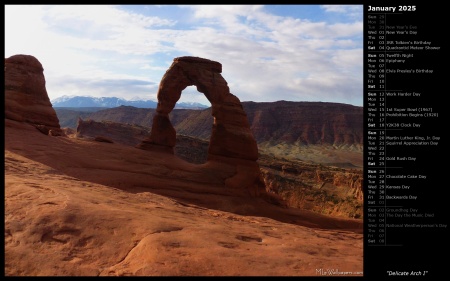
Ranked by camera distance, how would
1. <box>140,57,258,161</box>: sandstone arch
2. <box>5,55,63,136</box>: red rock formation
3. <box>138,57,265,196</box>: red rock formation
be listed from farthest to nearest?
<box>140,57,258,161</box>: sandstone arch
<box>138,57,265,196</box>: red rock formation
<box>5,55,63,136</box>: red rock formation

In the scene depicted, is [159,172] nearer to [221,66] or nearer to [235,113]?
[235,113]

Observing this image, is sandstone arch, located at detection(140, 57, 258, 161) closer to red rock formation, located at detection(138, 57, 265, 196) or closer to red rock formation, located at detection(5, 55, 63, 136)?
red rock formation, located at detection(138, 57, 265, 196)

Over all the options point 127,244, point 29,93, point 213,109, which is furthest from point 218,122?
point 127,244

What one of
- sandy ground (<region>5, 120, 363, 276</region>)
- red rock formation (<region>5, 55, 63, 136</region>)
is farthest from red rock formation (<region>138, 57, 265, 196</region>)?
sandy ground (<region>5, 120, 363, 276</region>)

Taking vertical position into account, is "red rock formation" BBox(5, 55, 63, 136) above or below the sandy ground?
above

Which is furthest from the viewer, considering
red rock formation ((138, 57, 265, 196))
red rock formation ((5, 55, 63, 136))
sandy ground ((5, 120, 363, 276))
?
red rock formation ((138, 57, 265, 196))

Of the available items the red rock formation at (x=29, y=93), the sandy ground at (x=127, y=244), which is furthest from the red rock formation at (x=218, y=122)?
the sandy ground at (x=127, y=244)

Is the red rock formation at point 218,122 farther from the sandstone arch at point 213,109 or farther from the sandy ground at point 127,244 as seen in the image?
the sandy ground at point 127,244

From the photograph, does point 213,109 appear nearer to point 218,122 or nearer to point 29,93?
point 218,122
